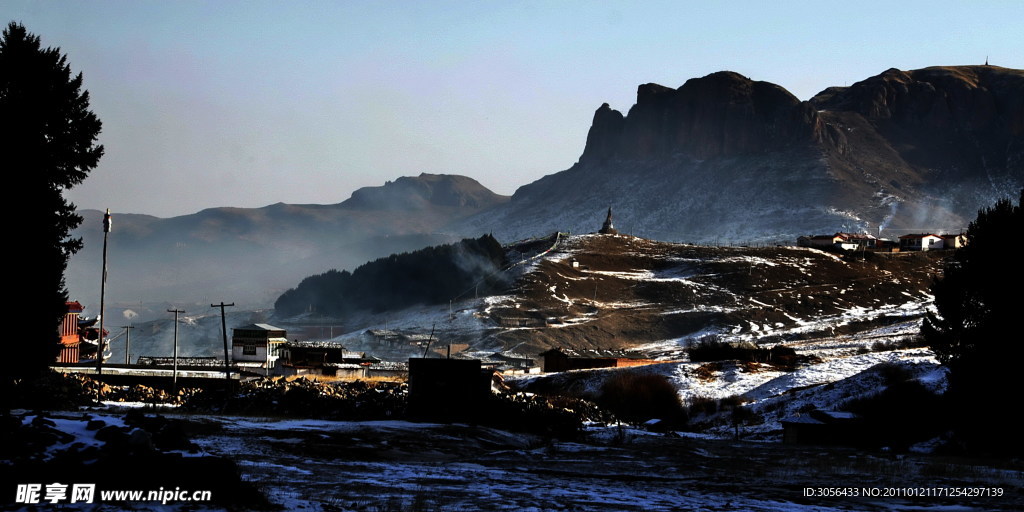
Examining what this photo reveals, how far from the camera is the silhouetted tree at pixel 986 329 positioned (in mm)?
Result: 50125

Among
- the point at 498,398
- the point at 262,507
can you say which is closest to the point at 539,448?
the point at 498,398

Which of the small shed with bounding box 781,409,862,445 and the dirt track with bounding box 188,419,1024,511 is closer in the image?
the dirt track with bounding box 188,419,1024,511

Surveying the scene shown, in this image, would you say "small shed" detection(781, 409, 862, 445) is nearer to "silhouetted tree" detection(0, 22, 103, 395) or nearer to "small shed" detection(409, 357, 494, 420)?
"small shed" detection(409, 357, 494, 420)

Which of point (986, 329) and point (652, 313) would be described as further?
point (652, 313)

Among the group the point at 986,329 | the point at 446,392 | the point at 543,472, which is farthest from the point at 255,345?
the point at 543,472

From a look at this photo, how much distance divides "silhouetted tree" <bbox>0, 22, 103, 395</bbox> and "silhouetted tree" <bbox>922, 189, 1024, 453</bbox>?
131 ft

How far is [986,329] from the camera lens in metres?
52.3

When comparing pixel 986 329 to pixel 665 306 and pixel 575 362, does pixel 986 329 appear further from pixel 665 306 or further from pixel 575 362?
pixel 665 306

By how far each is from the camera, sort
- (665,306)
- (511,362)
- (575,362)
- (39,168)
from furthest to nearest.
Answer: (665,306), (511,362), (575,362), (39,168)

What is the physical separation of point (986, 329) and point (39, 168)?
42.6 metres

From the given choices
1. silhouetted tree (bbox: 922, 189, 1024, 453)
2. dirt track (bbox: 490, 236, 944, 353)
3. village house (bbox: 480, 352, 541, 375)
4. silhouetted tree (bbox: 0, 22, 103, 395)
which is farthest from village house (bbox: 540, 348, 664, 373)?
silhouetted tree (bbox: 0, 22, 103, 395)

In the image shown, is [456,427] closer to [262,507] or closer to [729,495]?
[729,495]

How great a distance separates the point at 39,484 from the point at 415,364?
30.7m

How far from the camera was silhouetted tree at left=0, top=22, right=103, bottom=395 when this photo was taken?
39125 millimetres
